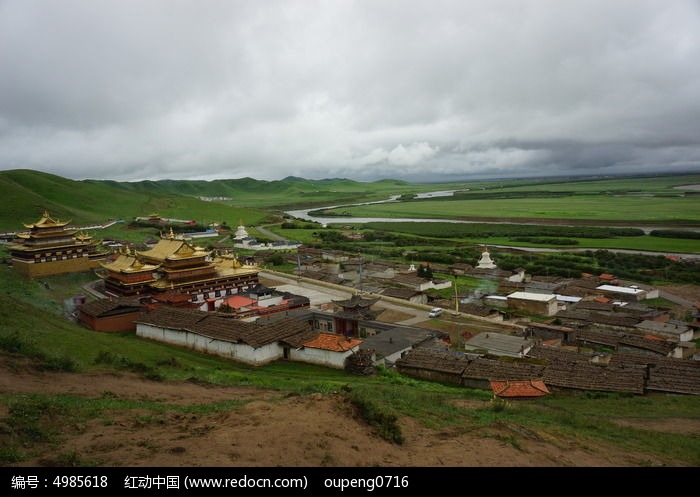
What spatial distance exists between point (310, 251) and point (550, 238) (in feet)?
144

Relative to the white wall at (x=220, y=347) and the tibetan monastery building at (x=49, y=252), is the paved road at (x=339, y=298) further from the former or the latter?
the tibetan monastery building at (x=49, y=252)

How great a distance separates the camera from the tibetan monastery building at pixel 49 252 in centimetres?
3962

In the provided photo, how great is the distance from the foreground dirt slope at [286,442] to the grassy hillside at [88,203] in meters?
88.0

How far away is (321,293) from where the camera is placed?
4378 centimetres

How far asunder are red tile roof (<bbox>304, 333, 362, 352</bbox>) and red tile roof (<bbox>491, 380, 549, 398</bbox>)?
22.9 ft

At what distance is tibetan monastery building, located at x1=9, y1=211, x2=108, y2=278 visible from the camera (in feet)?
130

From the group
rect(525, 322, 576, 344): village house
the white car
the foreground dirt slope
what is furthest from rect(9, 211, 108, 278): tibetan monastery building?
rect(525, 322, 576, 344): village house

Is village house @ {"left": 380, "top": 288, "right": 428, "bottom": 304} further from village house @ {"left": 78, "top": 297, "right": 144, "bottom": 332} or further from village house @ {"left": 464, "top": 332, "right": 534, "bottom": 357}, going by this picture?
village house @ {"left": 78, "top": 297, "right": 144, "bottom": 332}

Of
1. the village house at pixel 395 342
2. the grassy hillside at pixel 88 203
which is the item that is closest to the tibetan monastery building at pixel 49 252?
the village house at pixel 395 342

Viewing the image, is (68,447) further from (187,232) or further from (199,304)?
(187,232)

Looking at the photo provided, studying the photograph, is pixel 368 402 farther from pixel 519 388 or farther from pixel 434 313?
pixel 434 313

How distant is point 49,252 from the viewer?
40375 millimetres

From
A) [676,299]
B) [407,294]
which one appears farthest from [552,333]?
[676,299]
